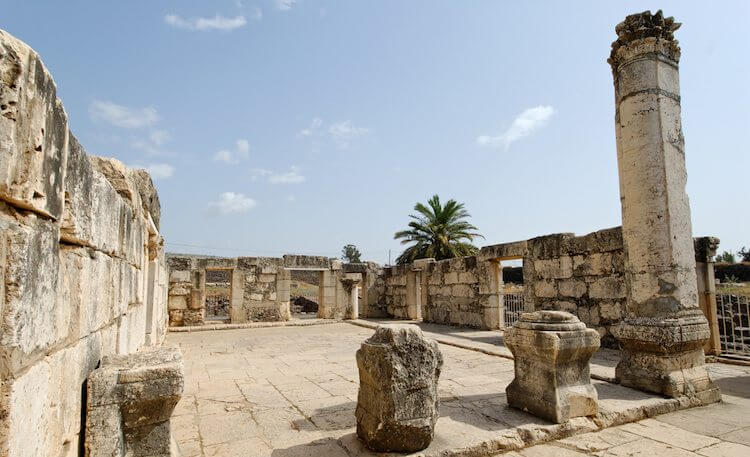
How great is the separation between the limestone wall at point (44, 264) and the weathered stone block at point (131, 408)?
80mm

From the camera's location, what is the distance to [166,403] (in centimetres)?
248

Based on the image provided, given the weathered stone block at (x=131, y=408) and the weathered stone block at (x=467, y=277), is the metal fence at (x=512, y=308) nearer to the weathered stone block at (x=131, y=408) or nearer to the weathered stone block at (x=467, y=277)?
the weathered stone block at (x=467, y=277)

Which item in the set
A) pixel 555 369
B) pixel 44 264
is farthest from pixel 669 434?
pixel 44 264

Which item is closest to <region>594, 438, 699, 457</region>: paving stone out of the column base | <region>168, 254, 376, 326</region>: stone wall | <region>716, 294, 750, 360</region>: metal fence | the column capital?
the column base

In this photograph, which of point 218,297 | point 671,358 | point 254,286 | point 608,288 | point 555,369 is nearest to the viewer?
point 555,369

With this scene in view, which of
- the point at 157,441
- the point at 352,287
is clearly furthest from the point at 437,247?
the point at 157,441

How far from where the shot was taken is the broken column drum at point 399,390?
3184mm

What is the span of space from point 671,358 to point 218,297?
24916 mm

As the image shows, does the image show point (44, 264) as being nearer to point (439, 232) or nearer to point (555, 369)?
point (555, 369)

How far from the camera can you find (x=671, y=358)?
484cm

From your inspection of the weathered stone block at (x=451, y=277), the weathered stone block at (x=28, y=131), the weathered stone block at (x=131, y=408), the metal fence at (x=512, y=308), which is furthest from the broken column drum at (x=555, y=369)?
the metal fence at (x=512, y=308)

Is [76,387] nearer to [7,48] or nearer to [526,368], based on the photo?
[7,48]

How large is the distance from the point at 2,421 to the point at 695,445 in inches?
177

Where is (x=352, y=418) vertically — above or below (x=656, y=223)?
below
